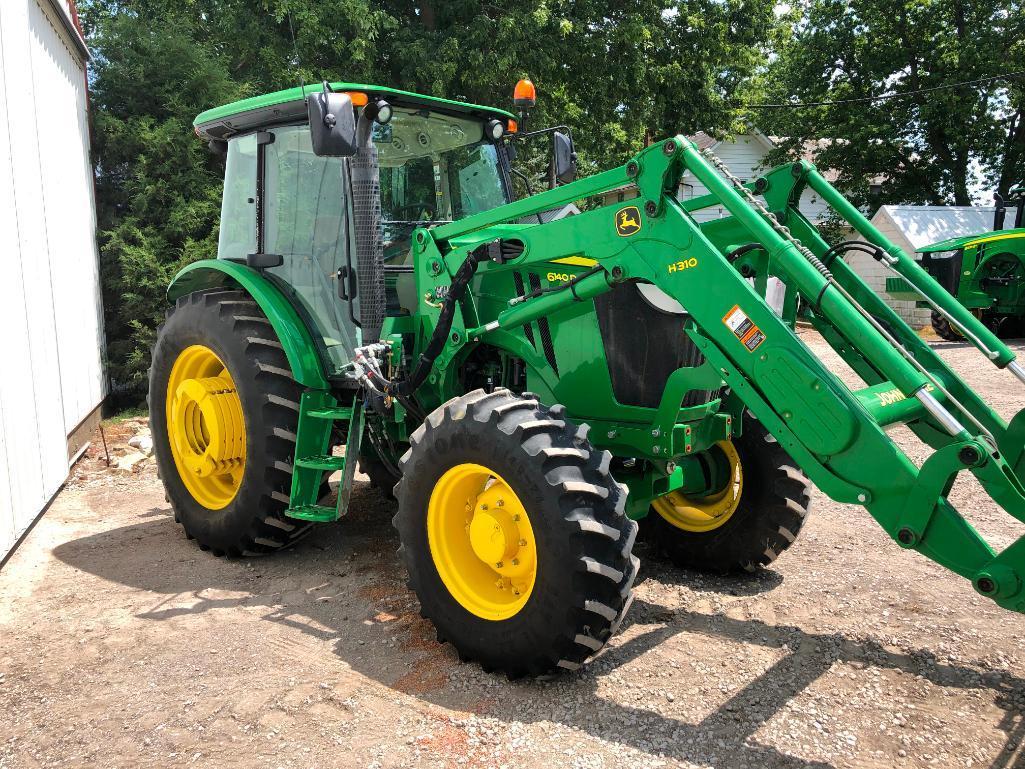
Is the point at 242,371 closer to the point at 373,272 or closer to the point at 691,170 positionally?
the point at 373,272

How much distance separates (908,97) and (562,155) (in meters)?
22.5

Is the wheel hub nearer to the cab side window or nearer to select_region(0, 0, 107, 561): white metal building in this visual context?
the cab side window

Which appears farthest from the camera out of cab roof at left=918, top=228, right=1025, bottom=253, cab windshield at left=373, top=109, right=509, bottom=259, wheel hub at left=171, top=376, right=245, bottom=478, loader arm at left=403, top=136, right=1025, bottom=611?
cab roof at left=918, top=228, right=1025, bottom=253

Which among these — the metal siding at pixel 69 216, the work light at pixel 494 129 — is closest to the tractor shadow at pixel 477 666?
the work light at pixel 494 129

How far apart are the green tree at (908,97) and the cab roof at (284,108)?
19521 mm

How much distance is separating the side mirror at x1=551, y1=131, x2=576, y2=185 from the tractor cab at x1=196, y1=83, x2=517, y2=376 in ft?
1.01

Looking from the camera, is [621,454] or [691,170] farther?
[621,454]

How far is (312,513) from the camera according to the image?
4457 millimetres

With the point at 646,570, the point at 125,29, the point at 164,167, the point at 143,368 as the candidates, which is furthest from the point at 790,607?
the point at 125,29

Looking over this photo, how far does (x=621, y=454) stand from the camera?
4066 millimetres

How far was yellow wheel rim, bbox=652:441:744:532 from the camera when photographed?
452 centimetres

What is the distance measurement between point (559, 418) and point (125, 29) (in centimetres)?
978

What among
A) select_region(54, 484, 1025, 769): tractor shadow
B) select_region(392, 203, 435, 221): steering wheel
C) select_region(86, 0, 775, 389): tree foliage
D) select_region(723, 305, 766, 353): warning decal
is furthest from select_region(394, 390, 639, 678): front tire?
select_region(86, 0, 775, 389): tree foliage

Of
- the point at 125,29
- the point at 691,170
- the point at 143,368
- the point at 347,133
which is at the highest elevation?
the point at 125,29
